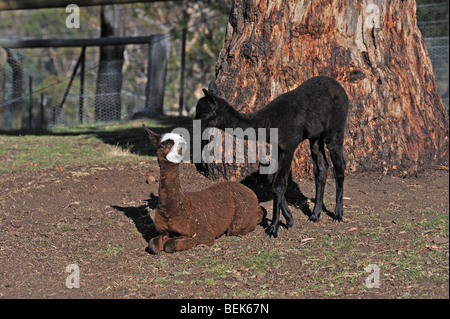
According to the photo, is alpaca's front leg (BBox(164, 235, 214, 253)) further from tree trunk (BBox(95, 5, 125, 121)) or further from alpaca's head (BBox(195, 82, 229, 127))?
tree trunk (BBox(95, 5, 125, 121))

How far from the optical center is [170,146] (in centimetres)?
565

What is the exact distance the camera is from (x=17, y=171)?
9.36 m

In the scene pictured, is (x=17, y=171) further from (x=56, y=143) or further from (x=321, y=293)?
(x=321, y=293)

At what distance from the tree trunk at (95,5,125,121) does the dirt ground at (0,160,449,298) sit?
806 cm

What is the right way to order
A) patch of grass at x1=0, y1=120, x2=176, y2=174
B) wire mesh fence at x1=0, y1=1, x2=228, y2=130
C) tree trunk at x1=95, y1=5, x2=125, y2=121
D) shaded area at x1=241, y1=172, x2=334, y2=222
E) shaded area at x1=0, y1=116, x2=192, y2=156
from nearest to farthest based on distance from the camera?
shaded area at x1=241, y1=172, x2=334, y2=222 → patch of grass at x1=0, y1=120, x2=176, y2=174 → shaded area at x1=0, y1=116, x2=192, y2=156 → wire mesh fence at x1=0, y1=1, x2=228, y2=130 → tree trunk at x1=95, y1=5, x2=125, y2=121

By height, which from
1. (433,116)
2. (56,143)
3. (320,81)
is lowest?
(56,143)

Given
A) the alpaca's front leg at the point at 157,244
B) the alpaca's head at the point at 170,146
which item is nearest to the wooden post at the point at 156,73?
the alpaca's front leg at the point at 157,244

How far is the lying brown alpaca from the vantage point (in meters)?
5.73

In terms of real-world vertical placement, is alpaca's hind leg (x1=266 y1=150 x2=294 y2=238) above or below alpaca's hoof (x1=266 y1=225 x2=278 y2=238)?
above

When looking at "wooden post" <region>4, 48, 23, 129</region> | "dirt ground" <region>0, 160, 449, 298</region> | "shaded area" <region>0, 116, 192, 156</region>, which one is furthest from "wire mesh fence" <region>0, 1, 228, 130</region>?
"dirt ground" <region>0, 160, 449, 298</region>

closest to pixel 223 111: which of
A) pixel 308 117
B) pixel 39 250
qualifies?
pixel 308 117

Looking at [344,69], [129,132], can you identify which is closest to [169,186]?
[344,69]

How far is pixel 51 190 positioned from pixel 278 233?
3373 mm

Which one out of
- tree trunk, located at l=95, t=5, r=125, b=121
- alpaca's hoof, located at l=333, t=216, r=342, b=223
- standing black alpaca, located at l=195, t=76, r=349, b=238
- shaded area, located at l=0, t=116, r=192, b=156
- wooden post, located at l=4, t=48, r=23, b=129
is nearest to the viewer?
standing black alpaca, located at l=195, t=76, r=349, b=238
